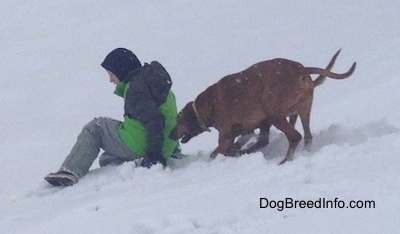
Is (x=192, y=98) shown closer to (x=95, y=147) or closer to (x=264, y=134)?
(x=264, y=134)

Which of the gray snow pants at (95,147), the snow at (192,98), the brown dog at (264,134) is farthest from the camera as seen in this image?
the brown dog at (264,134)

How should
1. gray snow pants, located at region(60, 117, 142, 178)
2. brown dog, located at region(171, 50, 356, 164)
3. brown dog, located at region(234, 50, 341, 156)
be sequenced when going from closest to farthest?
brown dog, located at region(171, 50, 356, 164) → gray snow pants, located at region(60, 117, 142, 178) → brown dog, located at region(234, 50, 341, 156)

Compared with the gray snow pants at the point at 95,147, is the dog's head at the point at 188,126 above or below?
above

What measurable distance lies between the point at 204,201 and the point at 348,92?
4.77 m

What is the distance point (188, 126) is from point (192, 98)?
4336 mm

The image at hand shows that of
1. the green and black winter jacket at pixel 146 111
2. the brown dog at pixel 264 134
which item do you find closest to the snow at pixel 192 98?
the brown dog at pixel 264 134

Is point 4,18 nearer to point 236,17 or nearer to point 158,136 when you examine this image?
point 236,17

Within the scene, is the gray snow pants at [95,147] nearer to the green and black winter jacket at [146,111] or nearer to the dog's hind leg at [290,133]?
the green and black winter jacket at [146,111]

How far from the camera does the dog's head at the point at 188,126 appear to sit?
6504 millimetres

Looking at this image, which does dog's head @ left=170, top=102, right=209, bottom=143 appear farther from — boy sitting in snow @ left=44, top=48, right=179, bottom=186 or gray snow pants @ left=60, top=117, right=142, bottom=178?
gray snow pants @ left=60, top=117, right=142, bottom=178

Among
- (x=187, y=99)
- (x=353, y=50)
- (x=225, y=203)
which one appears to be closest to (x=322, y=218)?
(x=225, y=203)

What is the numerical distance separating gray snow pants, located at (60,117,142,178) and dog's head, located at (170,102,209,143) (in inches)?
13.7

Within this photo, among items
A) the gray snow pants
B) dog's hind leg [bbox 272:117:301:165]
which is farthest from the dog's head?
dog's hind leg [bbox 272:117:301:165]

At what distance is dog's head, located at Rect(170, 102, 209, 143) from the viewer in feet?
21.3
